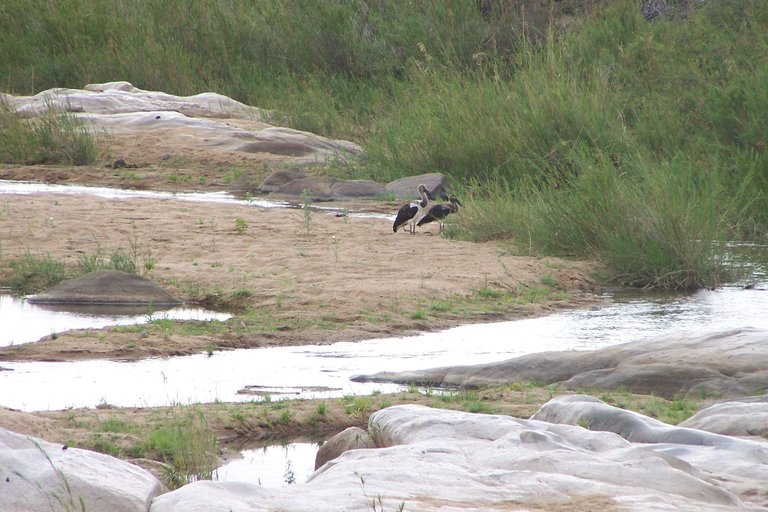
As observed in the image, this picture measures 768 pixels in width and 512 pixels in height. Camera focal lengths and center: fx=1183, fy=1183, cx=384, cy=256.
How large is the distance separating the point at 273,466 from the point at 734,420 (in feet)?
6.91

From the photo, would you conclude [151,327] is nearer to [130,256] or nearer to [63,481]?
[130,256]

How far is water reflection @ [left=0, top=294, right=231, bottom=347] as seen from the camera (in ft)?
27.6

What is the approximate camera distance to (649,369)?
6.70 metres

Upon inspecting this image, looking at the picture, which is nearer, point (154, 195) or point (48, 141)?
point (154, 195)

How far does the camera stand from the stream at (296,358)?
21.5 ft

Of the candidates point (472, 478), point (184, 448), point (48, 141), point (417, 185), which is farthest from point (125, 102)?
point (472, 478)

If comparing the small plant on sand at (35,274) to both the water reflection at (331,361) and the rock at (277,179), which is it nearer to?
the water reflection at (331,361)

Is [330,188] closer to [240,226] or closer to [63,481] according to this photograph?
[240,226]

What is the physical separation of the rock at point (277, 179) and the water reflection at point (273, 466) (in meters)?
10.7

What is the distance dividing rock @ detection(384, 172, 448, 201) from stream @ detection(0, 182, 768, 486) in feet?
13.8

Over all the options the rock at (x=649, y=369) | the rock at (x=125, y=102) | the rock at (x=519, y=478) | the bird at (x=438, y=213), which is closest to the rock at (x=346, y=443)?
the rock at (x=519, y=478)

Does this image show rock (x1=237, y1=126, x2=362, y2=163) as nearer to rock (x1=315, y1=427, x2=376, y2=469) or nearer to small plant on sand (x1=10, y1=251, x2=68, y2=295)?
small plant on sand (x1=10, y1=251, x2=68, y2=295)

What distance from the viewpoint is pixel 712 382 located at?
6.41 meters

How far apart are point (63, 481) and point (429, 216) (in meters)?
8.89
